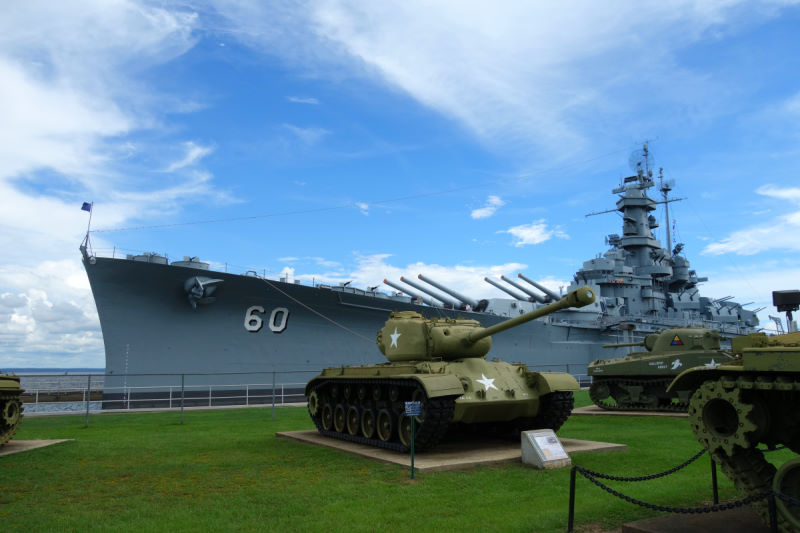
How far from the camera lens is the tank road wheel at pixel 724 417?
4672 millimetres

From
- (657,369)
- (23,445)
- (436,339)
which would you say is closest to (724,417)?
(436,339)

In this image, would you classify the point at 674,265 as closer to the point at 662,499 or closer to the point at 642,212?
the point at 642,212

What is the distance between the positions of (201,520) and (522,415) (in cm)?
603

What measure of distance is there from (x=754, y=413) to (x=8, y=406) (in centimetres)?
1071

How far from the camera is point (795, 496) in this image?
457 centimetres

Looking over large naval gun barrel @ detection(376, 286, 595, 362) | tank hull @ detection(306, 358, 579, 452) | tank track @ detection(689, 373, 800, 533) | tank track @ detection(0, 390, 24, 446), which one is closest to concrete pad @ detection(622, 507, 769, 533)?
tank track @ detection(689, 373, 800, 533)

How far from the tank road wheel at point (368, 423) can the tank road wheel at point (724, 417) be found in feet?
19.7

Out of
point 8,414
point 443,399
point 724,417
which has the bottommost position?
point 8,414

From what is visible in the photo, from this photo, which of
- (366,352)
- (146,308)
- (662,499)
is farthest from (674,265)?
(662,499)

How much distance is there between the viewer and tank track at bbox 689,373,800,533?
4.61 meters

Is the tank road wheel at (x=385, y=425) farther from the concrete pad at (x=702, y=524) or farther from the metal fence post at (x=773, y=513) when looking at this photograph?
the metal fence post at (x=773, y=513)

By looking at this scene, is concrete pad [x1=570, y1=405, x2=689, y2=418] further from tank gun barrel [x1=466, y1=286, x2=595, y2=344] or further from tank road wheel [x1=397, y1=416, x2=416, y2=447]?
tank road wheel [x1=397, y1=416, x2=416, y2=447]

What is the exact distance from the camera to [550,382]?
9992 mm

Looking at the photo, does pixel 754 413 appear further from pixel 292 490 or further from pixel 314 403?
pixel 314 403
